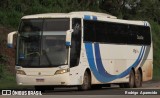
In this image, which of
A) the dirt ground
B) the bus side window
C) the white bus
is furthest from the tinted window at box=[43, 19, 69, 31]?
the dirt ground

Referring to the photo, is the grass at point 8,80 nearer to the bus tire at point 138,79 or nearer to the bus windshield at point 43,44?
the bus windshield at point 43,44

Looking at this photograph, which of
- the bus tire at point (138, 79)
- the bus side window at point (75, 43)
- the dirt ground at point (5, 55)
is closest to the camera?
the bus side window at point (75, 43)

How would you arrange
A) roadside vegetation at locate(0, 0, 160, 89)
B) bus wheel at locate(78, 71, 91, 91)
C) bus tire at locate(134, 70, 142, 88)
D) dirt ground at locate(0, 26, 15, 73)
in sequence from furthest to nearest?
roadside vegetation at locate(0, 0, 160, 89) → dirt ground at locate(0, 26, 15, 73) → bus tire at locate(134, 70, 142, 88) → bus wheel at locate(78, 71, 91, 91)

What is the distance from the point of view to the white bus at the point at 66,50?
2823 cm

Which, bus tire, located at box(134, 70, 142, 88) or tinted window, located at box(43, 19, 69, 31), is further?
bus tire, located at box(134, 70, 142, 88)

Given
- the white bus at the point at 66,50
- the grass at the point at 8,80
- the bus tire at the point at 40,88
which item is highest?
the white bus at the point at 66,50

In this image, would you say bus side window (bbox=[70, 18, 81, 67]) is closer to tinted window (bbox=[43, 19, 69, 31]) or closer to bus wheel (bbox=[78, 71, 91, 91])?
tinted window (bbox=[43, 19, 69, 31])

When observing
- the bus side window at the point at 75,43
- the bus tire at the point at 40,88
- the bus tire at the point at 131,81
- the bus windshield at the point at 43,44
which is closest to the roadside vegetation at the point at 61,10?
the bus tire at the point at 40,88

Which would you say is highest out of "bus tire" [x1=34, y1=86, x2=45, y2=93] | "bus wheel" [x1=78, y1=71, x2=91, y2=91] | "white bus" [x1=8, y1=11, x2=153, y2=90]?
"white bus" [x1=8, y1=11, x2=153, y2=90]

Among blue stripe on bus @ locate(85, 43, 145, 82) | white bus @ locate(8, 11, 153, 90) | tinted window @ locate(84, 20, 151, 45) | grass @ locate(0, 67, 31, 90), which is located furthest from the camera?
grass @ locate(0, 67, 31, 90)

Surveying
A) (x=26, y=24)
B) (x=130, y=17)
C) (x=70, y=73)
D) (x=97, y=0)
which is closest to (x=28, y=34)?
(x=26, y=24)

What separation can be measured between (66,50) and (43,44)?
1.05 meters

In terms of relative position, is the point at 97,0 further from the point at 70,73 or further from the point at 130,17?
the point at 70,73

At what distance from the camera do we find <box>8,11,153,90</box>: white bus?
28.2m
